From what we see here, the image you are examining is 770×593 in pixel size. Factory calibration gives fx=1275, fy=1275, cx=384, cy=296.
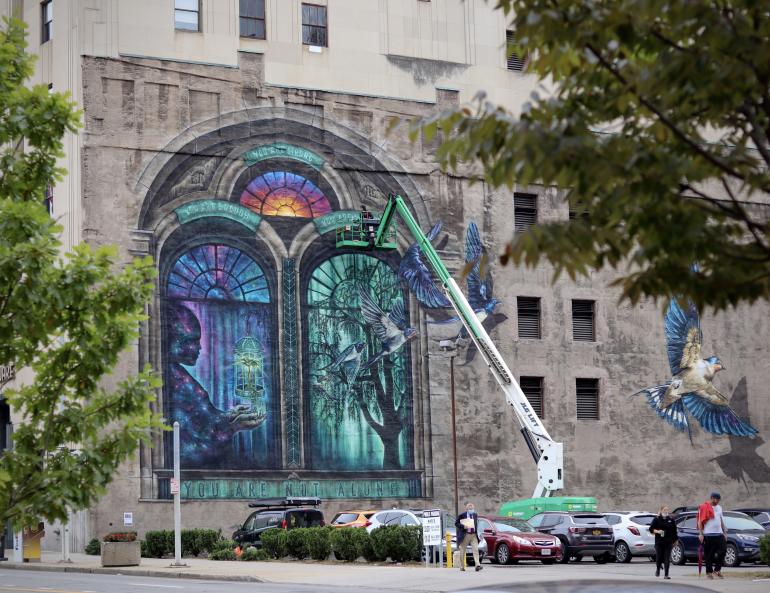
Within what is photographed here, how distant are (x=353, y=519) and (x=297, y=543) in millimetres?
2512

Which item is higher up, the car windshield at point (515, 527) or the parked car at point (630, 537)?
the car windshield at point (515, 527)

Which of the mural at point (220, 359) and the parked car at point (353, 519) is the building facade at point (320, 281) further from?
the parked car at point (353, 519)

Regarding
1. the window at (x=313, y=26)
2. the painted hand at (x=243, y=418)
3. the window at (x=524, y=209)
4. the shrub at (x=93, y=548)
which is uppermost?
the window at (x=313, y=26)

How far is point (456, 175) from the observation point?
53344mm

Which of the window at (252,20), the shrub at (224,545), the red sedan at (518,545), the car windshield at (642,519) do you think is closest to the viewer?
the red sedan at (518,545)

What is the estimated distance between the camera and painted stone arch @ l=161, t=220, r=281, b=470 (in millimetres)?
47500

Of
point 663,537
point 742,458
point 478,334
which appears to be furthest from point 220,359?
Result: point 742,458

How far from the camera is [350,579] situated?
97.9 ft

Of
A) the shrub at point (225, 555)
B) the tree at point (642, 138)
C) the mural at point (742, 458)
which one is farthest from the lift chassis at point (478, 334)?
the tree at point (642, 138)

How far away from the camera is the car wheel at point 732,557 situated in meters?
33.8

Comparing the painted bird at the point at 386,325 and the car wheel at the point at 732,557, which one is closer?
the car wheel at the point at 732,557

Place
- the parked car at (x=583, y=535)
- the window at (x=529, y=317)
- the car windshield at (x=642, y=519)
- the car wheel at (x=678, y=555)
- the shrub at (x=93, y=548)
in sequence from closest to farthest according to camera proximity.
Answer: the car wheel at (x=678, y=555)
the parked car at (x=583, y=535)
the car windshield at (x=642, y=519)
the shrub at (x=93, y=548)
the window at (x=529, y=317)

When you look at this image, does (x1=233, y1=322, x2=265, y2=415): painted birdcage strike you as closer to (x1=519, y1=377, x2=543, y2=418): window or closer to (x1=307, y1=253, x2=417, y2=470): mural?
(x1=307, y1=253, x2=417, y2=470): mural

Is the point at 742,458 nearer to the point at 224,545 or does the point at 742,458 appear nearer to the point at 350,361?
the point at 350,361
